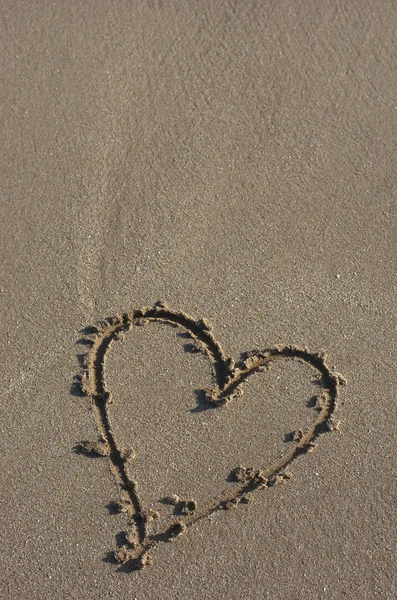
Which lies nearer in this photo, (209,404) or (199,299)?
(209,404)

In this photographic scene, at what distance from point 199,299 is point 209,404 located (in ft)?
1.64

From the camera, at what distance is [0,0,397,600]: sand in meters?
2.83

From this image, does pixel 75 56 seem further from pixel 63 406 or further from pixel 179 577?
pixel 179 577

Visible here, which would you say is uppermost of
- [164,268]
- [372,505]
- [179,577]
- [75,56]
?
[75,56]

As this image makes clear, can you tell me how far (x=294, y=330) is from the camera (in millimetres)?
3205

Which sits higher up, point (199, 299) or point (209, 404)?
point (199, 299)

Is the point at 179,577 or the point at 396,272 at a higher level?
the point at 396,272

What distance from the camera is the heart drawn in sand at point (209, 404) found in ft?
9.32

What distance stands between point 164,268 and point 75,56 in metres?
1.41

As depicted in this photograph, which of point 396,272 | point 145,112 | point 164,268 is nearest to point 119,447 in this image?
point 164,268

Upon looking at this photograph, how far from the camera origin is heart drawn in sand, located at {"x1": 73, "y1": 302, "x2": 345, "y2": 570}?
2842mm

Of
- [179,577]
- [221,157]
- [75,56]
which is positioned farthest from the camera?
[75,56]

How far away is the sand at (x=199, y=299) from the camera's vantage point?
9.28ft

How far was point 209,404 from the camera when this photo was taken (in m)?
3.05
